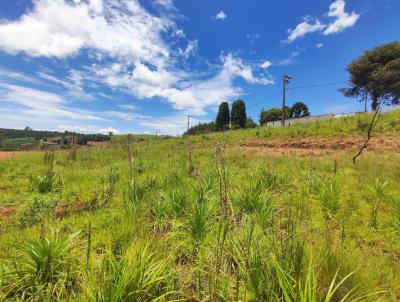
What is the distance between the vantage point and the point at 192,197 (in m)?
4.86

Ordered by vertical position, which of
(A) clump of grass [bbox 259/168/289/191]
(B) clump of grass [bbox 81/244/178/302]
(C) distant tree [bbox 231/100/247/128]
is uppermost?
(C) distant tree [bbox 231/100/247/128]

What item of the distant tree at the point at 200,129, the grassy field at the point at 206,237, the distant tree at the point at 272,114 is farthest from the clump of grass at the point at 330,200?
the distant tree at the point at 272,114

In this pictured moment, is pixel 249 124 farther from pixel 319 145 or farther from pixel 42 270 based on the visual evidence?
pixel 42 270

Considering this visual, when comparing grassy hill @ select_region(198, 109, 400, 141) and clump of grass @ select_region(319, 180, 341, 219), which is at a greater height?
grassy hill @ select_region(198, 109, 400, 141)

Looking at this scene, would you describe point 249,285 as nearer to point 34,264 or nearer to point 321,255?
point 321,255

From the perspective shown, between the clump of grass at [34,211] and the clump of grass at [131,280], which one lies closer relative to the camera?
the clump of grass at [131,280]

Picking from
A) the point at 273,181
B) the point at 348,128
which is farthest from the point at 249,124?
the point at 273,181

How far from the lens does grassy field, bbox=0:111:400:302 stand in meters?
2.30

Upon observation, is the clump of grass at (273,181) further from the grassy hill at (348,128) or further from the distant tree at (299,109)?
the distant tree at (299,109)

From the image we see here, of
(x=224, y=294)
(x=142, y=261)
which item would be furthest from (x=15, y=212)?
(x=224, y=294)

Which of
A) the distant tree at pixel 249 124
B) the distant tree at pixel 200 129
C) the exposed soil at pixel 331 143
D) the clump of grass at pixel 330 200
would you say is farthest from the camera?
the distant tree at pixel 249 124

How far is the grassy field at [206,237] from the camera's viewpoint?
230cm

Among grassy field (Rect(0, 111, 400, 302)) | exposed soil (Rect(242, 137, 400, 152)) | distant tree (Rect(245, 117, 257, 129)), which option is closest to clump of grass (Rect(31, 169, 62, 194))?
grassy field (Rect(0, 111, 400, 302))

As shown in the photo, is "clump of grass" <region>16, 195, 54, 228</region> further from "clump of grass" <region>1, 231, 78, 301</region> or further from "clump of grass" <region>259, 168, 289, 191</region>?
"clump of grass" <region>259, 168, 289, 191</region>
